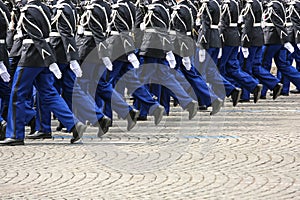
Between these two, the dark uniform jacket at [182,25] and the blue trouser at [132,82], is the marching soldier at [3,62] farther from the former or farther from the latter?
the dark uniform jacket at [182,25]

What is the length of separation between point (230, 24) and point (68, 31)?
4759 millimetres

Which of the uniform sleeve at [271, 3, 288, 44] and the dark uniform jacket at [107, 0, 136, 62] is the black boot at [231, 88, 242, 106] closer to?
the uniform sleeve at [271, 3, 288, 44]

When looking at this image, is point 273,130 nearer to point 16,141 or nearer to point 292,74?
point 16,141

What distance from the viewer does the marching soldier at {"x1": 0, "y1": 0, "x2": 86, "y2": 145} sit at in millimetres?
11695

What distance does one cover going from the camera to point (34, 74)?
1182 centimetres

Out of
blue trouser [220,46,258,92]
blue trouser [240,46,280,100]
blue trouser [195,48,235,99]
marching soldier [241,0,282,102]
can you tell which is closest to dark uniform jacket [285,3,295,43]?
blue trouser [240,46,280,100]

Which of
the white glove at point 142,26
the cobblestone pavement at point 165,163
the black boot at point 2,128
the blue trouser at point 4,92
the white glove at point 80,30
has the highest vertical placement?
the white glove at point 142,26

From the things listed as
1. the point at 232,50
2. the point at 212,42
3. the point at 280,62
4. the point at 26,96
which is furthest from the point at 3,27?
the point at 280,62

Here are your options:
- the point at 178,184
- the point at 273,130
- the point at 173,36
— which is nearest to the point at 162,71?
the point at 173,36


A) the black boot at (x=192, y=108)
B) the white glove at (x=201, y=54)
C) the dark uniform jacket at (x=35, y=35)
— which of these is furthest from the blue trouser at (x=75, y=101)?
the white glove at (x=201, y=54)

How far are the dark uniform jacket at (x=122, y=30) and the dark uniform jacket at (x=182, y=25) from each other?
1.28m

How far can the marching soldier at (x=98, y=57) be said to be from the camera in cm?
1306

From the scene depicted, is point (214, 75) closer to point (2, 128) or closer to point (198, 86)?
point (198, 86)

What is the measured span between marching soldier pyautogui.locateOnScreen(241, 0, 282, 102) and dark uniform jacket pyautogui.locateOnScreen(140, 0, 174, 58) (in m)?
3.16
